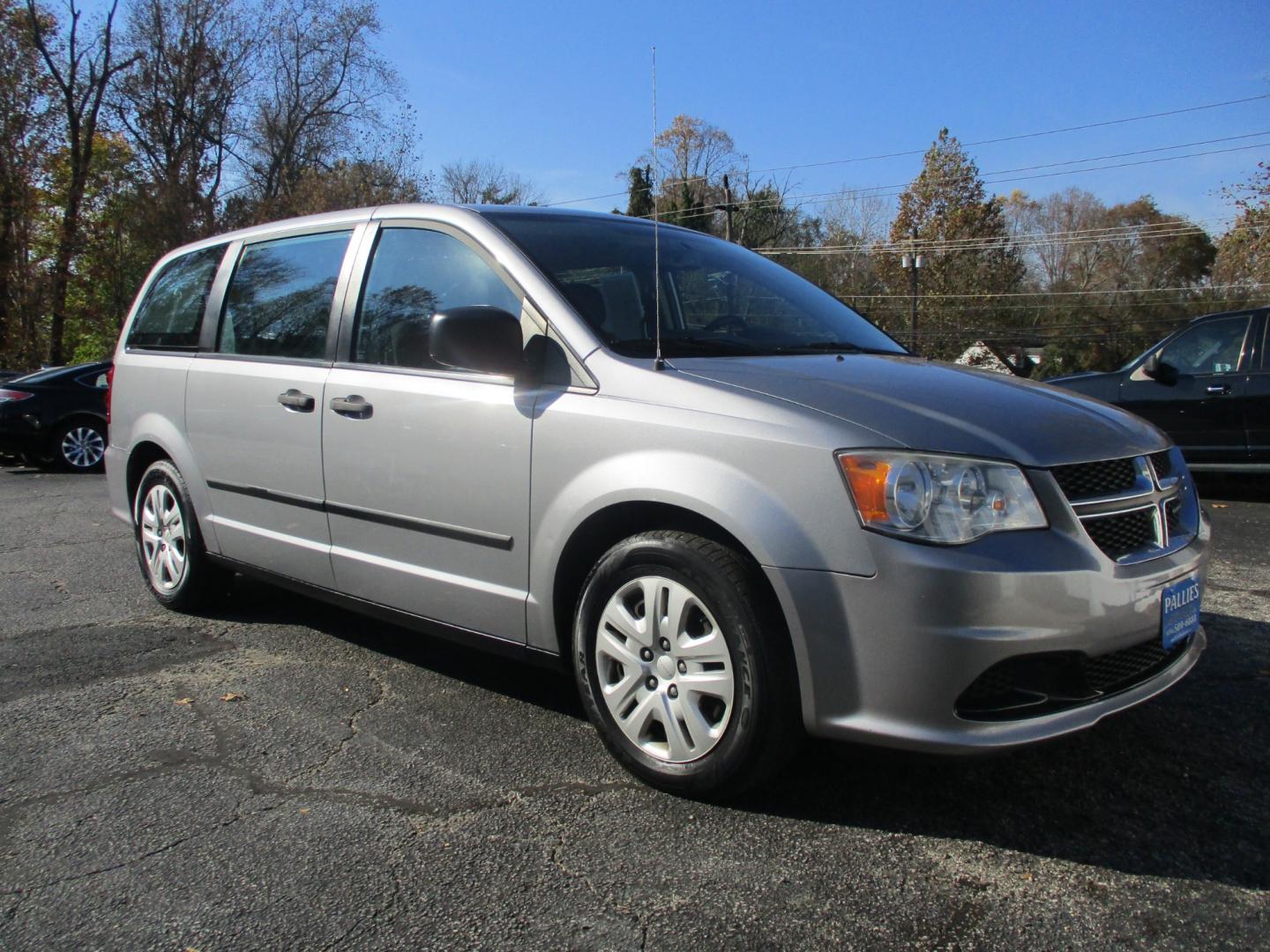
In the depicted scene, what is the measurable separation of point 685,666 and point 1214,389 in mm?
7639

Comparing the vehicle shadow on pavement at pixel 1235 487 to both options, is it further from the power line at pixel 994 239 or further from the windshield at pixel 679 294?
the power line at pixel 994 239

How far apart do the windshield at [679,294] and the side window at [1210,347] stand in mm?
6004

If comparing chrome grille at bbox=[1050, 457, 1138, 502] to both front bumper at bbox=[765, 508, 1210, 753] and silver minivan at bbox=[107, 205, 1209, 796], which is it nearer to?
silver minivan at bbox=[107, 205, 1209, 796]

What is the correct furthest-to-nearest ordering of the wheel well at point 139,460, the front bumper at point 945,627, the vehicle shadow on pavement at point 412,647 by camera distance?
1. the wheel well at point 139,460
2. the vehicle shadow on pavement at point 412,647
3. the front bumper at point 945,627

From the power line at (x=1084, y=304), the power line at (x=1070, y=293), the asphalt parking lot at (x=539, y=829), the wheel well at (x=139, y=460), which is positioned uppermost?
the power line at (x=1070, y=293)

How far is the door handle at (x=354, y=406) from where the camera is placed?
3607 mm

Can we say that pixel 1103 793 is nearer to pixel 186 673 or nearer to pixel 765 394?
pixel 765 394

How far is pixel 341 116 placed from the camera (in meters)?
40.1

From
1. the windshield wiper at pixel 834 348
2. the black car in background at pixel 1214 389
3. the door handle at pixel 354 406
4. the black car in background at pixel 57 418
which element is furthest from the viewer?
the black car in background at pixel 57 418

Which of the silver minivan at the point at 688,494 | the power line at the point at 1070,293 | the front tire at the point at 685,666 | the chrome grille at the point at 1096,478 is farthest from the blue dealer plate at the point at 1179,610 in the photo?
the power line at the point at 1070,293

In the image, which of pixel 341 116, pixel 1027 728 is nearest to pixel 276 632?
pixel 1027 728

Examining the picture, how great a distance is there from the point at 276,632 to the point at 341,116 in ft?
130

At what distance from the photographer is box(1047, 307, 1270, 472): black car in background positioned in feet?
27.6

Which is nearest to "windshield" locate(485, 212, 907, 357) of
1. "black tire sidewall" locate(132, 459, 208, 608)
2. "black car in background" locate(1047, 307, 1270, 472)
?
"black tire sidewall" locate(132, 459, 208, 608)
